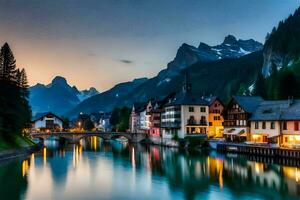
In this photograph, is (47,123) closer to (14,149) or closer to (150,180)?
(14,149)

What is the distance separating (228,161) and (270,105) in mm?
22495

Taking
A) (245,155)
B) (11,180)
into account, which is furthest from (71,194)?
(245,155)

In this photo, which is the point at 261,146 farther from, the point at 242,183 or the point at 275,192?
the point at 275,192

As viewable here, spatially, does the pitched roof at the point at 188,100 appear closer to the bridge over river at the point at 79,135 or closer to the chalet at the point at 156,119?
the chalet at the point at 156,119

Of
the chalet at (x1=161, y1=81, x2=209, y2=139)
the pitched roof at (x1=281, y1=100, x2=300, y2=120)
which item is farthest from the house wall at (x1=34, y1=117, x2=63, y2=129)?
the pitched roof at (x1=281, y1=100, x2=300, y2=120)

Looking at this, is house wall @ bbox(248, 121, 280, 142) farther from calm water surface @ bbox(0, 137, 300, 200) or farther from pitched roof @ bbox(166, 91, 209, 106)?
pitched roof @ bbox(166, 91, 209, 106)

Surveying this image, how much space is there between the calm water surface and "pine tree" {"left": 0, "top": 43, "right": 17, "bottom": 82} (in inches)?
1299

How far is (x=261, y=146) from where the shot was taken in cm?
9231

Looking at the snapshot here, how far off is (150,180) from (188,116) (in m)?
69.4

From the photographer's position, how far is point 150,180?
206ft

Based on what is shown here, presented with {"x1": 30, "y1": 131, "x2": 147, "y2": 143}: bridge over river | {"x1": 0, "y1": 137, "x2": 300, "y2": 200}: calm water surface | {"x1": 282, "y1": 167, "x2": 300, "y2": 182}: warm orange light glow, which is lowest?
{"x1": 0, "y1": 137, "x2": 300, "y2": 200}: calm water surface

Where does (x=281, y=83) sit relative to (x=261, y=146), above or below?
above

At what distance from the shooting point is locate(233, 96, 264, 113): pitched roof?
351 ft

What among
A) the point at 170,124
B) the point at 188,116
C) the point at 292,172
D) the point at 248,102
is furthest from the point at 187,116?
the point at 292,172
